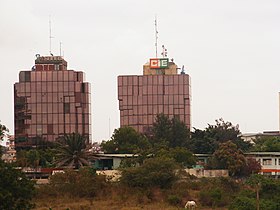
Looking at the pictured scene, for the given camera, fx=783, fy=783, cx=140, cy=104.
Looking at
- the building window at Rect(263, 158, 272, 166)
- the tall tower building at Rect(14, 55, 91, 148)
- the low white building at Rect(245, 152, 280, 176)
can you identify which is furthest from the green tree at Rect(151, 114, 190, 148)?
the tall tower building at Rect(14, 55, 91, 148)

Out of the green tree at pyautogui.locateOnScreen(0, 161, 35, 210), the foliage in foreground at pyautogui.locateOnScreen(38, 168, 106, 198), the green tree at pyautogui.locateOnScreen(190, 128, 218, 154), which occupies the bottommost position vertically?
the foliage in foreground at pyautogui.locateOnScreen(38, 168, 106, 198)

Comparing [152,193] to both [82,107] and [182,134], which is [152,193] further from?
[82,107]

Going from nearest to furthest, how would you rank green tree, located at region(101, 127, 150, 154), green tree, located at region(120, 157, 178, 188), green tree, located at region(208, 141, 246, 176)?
green tree, located at region(120, 157, 178, 188)
green tree, located at region(208, 141, 246, 176)
green tree, located at region(101, 127, 150, 154)

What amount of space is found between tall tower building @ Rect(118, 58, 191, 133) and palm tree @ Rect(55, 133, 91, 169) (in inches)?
2283

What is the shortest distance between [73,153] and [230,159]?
16058mm

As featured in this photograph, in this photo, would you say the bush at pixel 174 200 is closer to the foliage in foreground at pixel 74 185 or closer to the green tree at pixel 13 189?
the foliage in foreground at pixel 74 185

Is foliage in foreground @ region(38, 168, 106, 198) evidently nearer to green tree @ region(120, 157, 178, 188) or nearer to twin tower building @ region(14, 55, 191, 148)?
green tree @ region(120, 157, 178, 188)

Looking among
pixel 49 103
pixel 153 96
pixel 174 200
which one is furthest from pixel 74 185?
pixel 153 96

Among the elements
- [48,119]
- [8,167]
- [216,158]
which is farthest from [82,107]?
[8,167]

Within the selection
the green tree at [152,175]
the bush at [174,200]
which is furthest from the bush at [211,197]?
the green tree at [152,175]

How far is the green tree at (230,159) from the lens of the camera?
79.4 metres

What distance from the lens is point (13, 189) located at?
40.6 m

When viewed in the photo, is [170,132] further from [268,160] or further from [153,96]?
[153,96]

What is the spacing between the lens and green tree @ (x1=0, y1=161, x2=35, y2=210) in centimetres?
3888
